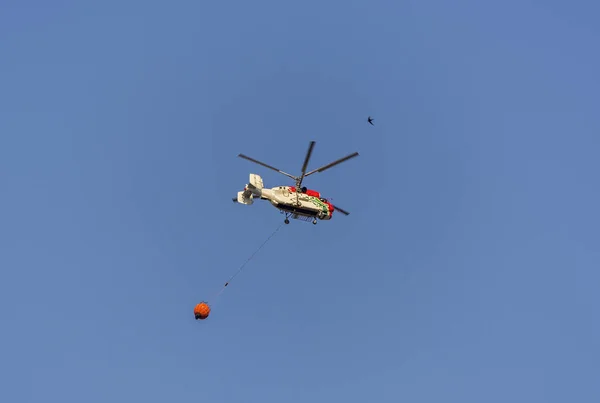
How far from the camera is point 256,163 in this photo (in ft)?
207

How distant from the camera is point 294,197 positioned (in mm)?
66188

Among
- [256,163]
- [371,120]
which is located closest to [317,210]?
[256,163]

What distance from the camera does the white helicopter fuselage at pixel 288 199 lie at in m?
63.9

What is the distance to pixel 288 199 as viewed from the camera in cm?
6569

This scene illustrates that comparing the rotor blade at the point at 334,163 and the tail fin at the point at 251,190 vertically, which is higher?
the rotor blade at the point at 334,163

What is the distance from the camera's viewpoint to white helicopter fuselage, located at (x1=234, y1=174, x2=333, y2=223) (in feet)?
210

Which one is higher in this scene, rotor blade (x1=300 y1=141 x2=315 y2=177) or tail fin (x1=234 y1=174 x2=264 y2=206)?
rotor blade (x1=300 y1=141 x2=315 y2=177)

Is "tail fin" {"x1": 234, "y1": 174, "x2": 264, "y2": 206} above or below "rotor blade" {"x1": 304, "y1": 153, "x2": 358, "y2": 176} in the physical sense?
below

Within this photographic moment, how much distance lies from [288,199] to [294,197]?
762 mm

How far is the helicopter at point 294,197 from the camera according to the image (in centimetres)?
6366

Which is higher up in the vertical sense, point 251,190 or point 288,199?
point 288,199

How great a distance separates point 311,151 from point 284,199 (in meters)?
5.76

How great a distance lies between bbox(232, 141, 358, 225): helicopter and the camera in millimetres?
63656

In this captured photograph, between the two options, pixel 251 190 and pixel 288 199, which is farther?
pixel 288 199
